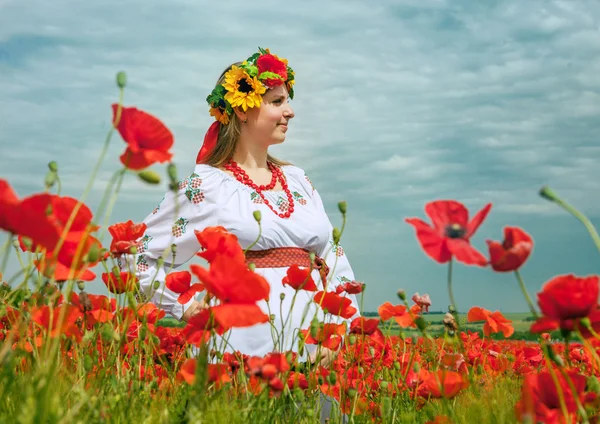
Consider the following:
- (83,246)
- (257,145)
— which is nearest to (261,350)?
(257,145)

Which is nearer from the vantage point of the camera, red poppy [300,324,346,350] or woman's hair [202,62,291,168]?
red poppy [300,324,346,350]

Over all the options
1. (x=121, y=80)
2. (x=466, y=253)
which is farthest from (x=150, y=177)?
(x=466, y=253)

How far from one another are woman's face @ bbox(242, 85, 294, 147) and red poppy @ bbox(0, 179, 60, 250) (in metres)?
2.61

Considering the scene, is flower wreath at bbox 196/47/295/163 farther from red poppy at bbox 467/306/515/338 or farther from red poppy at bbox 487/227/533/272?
red poppy at bbox 487/227/533/272

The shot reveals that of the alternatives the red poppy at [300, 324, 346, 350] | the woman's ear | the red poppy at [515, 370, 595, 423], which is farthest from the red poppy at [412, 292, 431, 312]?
the woman's ear

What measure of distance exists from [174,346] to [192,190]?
1.29 metres

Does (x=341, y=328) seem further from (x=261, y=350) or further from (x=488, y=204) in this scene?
(x=488, y=204)

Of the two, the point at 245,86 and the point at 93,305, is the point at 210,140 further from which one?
the point at 93,305

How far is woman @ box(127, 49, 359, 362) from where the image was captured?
11.3 feet

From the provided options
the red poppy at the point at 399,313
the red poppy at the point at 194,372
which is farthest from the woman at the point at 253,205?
the red poppy at the point at 194,372

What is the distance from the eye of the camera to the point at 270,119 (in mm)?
3846

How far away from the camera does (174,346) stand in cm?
253

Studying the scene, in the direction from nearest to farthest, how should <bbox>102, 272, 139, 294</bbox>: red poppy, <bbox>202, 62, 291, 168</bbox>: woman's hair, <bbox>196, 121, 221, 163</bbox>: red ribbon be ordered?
1. <bbox>102, 272, 139, 294</bbox>: red poppy
2. <bbox>202, 62, 291, 168</bbox>: woman's hair
3. <bbox>196, 121, 221, 163</bbox>: red ribbon

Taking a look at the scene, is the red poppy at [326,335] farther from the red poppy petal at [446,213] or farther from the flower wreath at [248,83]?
the flower wreath at [248,83]
